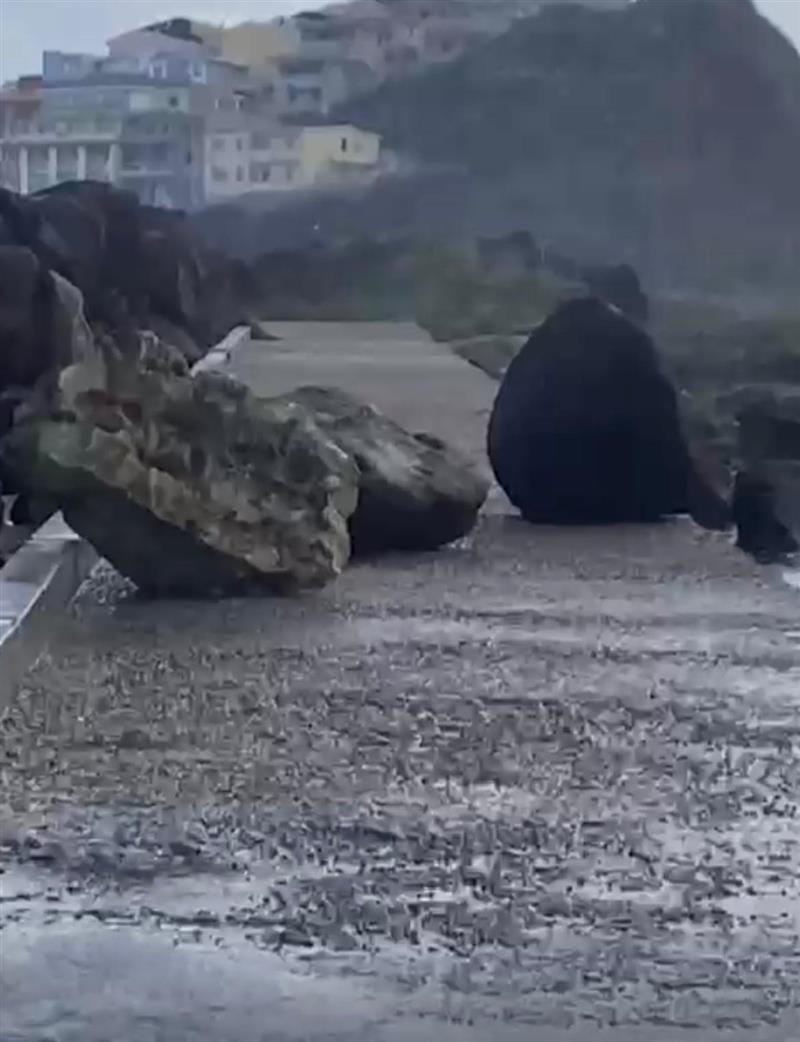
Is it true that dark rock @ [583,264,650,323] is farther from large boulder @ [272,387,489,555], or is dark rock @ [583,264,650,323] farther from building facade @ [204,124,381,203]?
large boulder @ [272,387,489,555]

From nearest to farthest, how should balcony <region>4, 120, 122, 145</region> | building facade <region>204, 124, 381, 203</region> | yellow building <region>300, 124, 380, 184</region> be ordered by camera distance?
balcony <region>4, 120, 122, 145</region>, building facade <region>204, 124, 381, 203</region>, yellow building <region>300, 124, 380, 184</region>

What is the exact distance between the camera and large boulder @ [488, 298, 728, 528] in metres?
9.09

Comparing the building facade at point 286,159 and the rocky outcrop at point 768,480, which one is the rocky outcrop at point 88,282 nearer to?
the rocky outcrop at point 768,480

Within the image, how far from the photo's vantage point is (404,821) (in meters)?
4.64

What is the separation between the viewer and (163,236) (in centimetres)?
2255

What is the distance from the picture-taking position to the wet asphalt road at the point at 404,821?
3.67m

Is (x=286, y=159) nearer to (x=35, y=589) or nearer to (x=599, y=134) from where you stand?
(x=599, y=134)

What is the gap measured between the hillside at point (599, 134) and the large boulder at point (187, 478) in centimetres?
2896

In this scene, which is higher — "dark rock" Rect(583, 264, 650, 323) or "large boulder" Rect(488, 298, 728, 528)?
"large boulder" Rect(488, 298, 728, 528)

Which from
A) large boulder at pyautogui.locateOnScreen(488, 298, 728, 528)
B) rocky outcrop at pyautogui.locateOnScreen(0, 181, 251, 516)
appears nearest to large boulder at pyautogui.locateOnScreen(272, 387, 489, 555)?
large boulder at pyautogui.locateOnScreen(488, 298, 728, 528)

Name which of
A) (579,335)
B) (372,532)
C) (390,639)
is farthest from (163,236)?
(390,639)

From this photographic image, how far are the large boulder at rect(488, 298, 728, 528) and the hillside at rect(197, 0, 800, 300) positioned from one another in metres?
27.0

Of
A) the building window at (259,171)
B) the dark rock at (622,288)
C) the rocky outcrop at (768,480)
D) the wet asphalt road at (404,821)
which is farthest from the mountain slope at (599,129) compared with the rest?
the wet asphalt road at (404,821)

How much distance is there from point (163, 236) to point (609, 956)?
62.5ft
